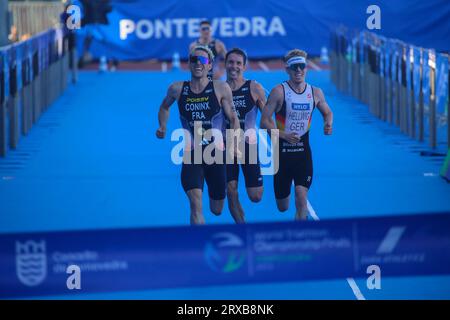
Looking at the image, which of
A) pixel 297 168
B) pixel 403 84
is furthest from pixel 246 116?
pixel 403 84

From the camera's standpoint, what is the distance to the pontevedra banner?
132 ft

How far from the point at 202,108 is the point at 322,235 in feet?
12.9

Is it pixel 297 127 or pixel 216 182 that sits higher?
pixel 297 127

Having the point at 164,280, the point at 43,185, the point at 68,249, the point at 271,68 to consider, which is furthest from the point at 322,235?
the point at 271,68

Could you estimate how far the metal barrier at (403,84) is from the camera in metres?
22.3

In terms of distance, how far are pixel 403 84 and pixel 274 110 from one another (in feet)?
34.6

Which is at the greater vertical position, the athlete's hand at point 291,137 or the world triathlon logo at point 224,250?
the athlete's hand at point 291,137

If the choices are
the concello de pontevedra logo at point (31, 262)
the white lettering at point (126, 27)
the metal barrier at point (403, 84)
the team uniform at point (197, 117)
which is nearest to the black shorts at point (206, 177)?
the team uniform at point (197, 117)

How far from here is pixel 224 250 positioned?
938 cm

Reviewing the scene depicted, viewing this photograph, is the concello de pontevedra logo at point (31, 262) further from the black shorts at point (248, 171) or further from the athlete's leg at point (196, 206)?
the black shorts at point (248, 171)

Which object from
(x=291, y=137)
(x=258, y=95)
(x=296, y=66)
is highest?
(x=296, y=66)

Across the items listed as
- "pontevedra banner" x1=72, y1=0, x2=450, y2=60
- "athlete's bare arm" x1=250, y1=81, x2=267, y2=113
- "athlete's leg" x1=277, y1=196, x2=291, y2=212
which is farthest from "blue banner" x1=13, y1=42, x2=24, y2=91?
"pontevedra banner" x1=72, y1=0, x2=450, y2=60

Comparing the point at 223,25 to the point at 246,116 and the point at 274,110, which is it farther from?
the point at 274,110

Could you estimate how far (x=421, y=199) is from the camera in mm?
16703
